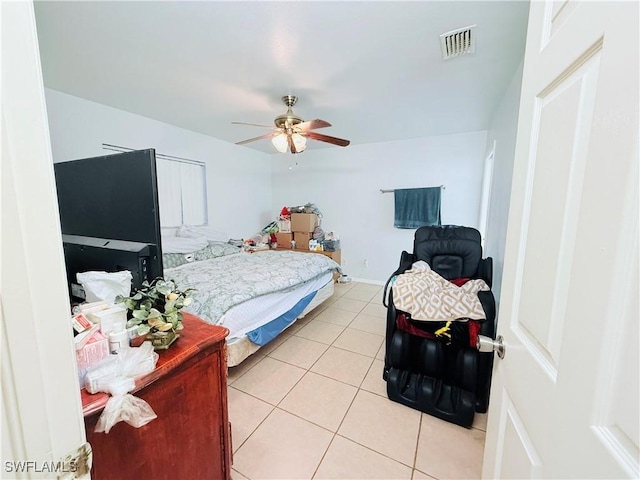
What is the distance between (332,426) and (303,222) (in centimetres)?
321

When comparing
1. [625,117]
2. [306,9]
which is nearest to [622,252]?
[625,117]

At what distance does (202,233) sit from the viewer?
3.53 meters

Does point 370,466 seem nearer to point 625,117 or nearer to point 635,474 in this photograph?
point 635,474

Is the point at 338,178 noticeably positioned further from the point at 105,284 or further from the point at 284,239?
the point at 105,284

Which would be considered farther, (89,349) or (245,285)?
(245,285)

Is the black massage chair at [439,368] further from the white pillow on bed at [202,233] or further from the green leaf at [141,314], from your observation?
the white pillow on bed at [202,233]

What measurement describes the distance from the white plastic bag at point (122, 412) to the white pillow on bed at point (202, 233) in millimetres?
3023

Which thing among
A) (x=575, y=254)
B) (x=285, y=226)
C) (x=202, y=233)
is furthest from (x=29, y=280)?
(x=285, y=226)

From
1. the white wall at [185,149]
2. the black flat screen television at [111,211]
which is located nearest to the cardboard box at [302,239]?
the white wall at [185,149]

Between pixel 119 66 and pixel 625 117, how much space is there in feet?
9.14

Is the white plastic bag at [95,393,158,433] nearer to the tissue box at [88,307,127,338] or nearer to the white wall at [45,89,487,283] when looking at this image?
the tissue box at [88,307,127,338]

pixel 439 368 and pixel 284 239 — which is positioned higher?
pixel 284 239

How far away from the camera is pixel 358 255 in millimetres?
4457

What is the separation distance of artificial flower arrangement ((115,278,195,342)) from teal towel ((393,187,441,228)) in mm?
3499
